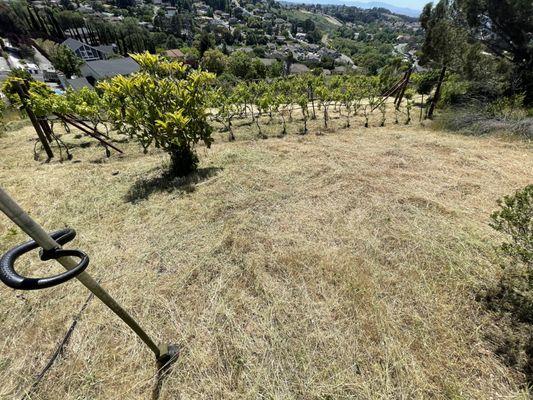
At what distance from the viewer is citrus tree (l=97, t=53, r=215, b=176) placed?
16.8ft

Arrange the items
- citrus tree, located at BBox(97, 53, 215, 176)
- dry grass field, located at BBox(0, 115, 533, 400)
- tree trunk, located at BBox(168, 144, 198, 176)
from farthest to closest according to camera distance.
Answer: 1. tree trunk, located at BBox(168, 144, 198, 176)
2. citrus tree, located at BBox(97, 53, 215, 176)
3. dry grass field, located at BBox(0, 115, 533, 400)

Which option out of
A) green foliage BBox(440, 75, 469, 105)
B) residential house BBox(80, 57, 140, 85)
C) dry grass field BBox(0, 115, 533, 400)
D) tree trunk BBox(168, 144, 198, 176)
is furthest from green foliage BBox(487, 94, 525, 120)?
residential house BBox(80, 57, 140, 85)

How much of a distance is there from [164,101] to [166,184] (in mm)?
1803

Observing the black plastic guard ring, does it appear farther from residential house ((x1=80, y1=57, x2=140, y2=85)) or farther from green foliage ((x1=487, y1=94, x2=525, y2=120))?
residential house ((x1=80, y1=57, x2=140, y2=85))

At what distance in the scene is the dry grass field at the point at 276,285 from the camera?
2.23 meters

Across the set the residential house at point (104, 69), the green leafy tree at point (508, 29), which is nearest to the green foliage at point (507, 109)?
the green leafy tree at point (508, 29)

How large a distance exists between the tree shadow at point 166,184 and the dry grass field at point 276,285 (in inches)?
1.8

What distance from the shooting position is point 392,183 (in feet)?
17.0

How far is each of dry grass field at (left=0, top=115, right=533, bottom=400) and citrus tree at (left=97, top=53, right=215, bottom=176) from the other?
979mm

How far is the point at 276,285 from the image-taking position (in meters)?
3.04

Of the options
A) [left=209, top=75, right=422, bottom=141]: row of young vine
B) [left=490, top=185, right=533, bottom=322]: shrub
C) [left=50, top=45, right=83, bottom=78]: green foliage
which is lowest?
[left=50, top=45, right=83, bottom=78]: green foliage

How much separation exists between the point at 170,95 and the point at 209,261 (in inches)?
154

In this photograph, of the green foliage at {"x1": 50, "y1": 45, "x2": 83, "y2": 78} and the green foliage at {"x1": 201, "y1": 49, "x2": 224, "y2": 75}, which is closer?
the green foliage at {"x1": 50, "y1": 45, "x2": 83, "y2": 78}

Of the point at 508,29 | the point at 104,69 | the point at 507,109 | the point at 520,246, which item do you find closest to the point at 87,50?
the point at 104,69
